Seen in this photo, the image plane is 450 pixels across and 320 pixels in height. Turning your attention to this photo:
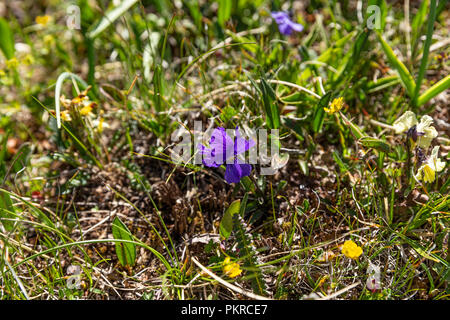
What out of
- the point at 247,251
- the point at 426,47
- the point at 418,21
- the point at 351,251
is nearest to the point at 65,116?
the point at 247,251

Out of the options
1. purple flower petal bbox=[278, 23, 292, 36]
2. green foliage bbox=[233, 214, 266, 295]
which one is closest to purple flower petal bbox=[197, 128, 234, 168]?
green foliage bbox=[233, 214, 266, 295]

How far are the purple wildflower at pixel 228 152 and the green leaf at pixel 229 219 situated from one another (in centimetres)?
10

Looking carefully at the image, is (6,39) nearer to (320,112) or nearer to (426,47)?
(320,112)

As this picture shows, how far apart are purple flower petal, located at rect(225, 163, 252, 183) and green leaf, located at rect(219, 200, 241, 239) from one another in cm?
10

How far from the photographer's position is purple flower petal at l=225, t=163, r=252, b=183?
156cm

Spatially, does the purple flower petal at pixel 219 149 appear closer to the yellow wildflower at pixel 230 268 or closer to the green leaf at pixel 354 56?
the yellow wildflower at pixel 230 268

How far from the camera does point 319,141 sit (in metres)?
1.99

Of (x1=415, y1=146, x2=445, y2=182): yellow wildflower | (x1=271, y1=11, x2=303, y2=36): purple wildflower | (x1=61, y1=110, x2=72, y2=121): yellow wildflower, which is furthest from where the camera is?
(x1=271, y1=11, x2=303, y2=36): purple wildflower

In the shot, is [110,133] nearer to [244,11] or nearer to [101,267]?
[101,267]

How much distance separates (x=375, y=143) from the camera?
5.24 feet

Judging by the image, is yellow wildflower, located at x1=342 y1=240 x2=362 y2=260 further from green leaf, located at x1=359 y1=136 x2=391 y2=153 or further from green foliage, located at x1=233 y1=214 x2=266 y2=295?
green leaf, located at x1=359 y1=136 x2=391 y2=153

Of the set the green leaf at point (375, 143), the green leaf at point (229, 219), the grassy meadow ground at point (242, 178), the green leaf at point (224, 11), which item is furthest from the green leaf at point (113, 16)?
the green leaf at point (375, 143)

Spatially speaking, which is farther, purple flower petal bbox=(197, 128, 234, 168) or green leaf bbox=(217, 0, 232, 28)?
green leaf bbox=(217, 0, 232, 28)

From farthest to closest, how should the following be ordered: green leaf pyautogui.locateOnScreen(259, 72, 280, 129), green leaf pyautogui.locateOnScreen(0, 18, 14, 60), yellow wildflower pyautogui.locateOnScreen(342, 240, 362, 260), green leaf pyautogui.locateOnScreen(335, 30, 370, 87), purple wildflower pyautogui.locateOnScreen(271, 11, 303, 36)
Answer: green leaf pyautogui.locateOnScreen(0, 18, 14, 60) < purple wildflower pyautogui.locateOnScreen(271, 11, 303, 36) < green leaf pyautogui.locateOnScreen(335, 30, 370, 87) < green leaf pyautogui.locateOnScreen(259, 72, 280, 129) < yellow wildflower pyautogui.locateOnScreen(342, 240, 362, 260)
